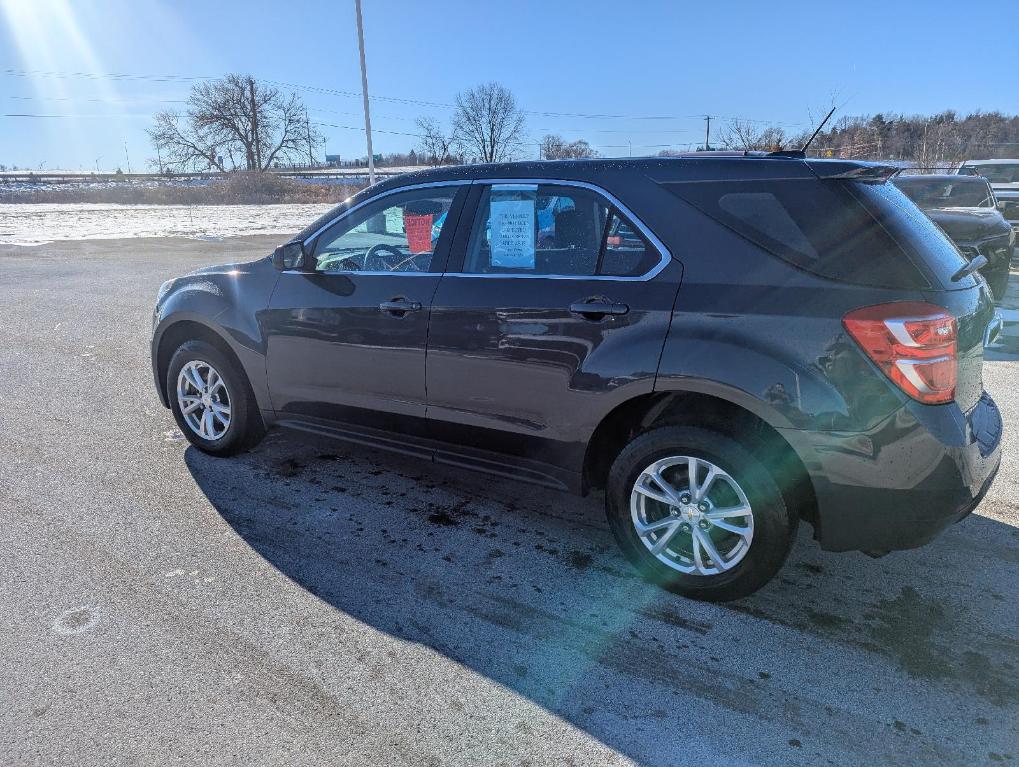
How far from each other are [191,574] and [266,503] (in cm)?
78

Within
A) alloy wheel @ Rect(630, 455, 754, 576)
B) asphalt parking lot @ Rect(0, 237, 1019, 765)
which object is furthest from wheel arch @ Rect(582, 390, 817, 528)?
asphalt parking lot @ Rect(0, 237, 1019, 765)

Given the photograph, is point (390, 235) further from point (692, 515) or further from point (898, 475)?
point (898, 475)

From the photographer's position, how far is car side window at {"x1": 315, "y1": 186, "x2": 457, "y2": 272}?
3.77 m

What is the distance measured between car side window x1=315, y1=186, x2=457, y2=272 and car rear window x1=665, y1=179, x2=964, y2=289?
1447mm

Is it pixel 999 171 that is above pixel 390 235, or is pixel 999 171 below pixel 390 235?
above

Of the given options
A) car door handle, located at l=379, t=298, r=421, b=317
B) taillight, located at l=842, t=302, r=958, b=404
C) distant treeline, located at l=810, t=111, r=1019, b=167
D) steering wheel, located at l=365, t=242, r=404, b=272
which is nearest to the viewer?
taillight, located at l=842, t=302, r=958, b=404

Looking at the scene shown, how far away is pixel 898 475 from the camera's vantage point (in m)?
2.64

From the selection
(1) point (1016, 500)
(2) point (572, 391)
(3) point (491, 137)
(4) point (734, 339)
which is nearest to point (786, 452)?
(4) point (734, 339)

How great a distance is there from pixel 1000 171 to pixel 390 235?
64.3ft

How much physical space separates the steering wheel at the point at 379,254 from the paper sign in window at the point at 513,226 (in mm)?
686

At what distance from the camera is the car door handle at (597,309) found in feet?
10.0

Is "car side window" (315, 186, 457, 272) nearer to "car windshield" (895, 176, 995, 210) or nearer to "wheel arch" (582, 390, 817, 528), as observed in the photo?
"wheel arch" (582, 390, 817, 528)

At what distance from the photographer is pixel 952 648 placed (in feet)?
9.11

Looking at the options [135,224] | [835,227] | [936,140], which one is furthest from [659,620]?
[936,140]
